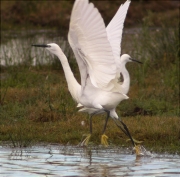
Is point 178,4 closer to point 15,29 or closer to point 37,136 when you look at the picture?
point 15,29

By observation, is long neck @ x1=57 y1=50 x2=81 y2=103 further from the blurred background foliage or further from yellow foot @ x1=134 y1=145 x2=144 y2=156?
the blurred background foliage

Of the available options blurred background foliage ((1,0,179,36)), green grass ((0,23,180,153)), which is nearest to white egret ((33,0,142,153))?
green grass ((0,23,180,153))

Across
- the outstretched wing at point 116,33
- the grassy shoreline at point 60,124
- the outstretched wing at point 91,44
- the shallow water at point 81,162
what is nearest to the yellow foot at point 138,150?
the shallow water at point 81,162

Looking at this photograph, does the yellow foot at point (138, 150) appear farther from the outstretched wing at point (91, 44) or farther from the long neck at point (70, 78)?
the long neck at point (70, 78)

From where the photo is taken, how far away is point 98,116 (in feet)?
32.8

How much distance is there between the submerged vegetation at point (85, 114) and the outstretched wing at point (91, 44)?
1.09 meters

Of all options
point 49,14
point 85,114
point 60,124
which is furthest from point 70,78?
point 49,14

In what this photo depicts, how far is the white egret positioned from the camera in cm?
701

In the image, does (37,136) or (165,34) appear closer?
(37,136)

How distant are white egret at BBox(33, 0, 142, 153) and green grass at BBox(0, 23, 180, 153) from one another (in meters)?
0.62

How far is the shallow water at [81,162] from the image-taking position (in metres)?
6.61

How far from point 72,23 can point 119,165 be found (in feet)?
5.59

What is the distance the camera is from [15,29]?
78.4 ft

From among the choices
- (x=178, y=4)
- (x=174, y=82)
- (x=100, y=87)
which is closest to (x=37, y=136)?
(x=100, y=87)
